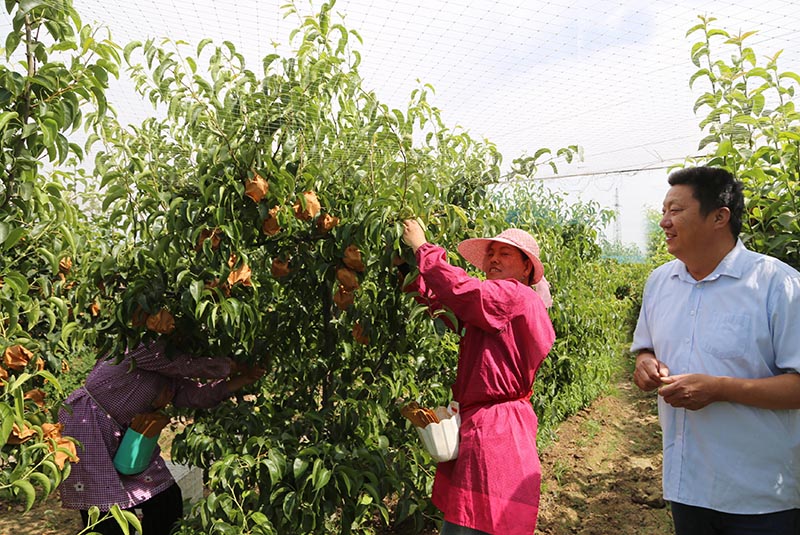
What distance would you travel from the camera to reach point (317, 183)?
193 centimetres

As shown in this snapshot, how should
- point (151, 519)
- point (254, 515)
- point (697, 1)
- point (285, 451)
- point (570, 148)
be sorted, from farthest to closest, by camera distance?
point (697, 1), point (151, 519), point (570, 148), point (285, 451), point (254, 515)

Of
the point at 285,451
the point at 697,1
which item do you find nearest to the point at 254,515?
the point at 285,451

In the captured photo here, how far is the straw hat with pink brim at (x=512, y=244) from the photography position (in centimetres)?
181

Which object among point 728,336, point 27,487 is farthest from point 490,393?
point 27,487

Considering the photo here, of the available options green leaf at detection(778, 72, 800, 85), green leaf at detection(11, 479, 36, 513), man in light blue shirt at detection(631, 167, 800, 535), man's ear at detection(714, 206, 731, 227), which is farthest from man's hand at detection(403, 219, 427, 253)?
green leaf at detection(778, 72, 800, 85)

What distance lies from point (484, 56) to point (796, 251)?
1.57 meters

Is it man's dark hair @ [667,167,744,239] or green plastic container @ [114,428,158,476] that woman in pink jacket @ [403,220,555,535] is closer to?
man's dark hair @ [667,167,744,239]

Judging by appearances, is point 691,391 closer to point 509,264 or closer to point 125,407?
point 509,264

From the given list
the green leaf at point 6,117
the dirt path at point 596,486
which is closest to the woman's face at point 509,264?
the green leaf at point 6,117

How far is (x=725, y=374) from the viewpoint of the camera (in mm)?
1431

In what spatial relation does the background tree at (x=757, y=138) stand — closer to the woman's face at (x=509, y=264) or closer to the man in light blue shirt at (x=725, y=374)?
the man in light blue shirt at (x=725, y=374)

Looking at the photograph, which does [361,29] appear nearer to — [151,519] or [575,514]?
[151,519]

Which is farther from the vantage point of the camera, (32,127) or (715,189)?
(715,189)

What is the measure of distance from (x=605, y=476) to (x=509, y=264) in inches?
99.3
